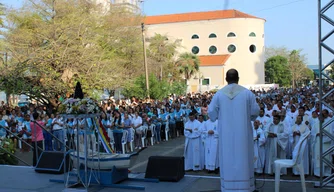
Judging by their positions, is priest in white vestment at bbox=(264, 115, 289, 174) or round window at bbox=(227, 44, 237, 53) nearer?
priest in white vestment at bbox=(264, 115, 289, 174)

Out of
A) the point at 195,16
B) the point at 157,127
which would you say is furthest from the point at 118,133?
the point at 195,16

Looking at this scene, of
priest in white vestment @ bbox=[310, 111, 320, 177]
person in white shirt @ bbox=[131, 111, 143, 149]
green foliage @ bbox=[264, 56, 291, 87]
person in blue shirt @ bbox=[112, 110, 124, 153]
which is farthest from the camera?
green foliage @ bbox=[264, 56, 291, 87]

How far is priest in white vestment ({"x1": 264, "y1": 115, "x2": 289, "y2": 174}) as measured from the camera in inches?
407

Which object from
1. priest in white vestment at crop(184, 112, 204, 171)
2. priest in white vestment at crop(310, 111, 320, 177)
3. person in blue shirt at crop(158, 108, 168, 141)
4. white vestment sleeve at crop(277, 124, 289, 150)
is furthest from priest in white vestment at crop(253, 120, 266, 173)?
person in blue shirt at crop(158, 108, 168, 141)

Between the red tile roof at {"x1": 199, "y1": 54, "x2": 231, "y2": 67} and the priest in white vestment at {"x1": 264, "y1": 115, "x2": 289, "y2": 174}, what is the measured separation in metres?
53.3

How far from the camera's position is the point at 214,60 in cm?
6531

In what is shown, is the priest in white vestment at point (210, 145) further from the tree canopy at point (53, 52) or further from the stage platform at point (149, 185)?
the tree canopy at point (53, 52)

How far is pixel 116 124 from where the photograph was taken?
14.9 m

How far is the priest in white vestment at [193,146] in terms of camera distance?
1141 cm

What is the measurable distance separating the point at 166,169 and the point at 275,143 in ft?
10.9

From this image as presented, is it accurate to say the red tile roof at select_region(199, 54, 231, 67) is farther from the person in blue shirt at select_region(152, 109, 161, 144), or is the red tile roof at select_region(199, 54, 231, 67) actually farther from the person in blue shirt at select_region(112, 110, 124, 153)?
the person in blue shirt at select_region(112, 110, 124, 153)

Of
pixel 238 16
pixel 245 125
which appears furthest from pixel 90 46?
pixel 238 16

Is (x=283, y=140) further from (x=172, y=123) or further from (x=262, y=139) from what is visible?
(x=172, y=123)

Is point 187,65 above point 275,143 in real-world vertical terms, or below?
above
